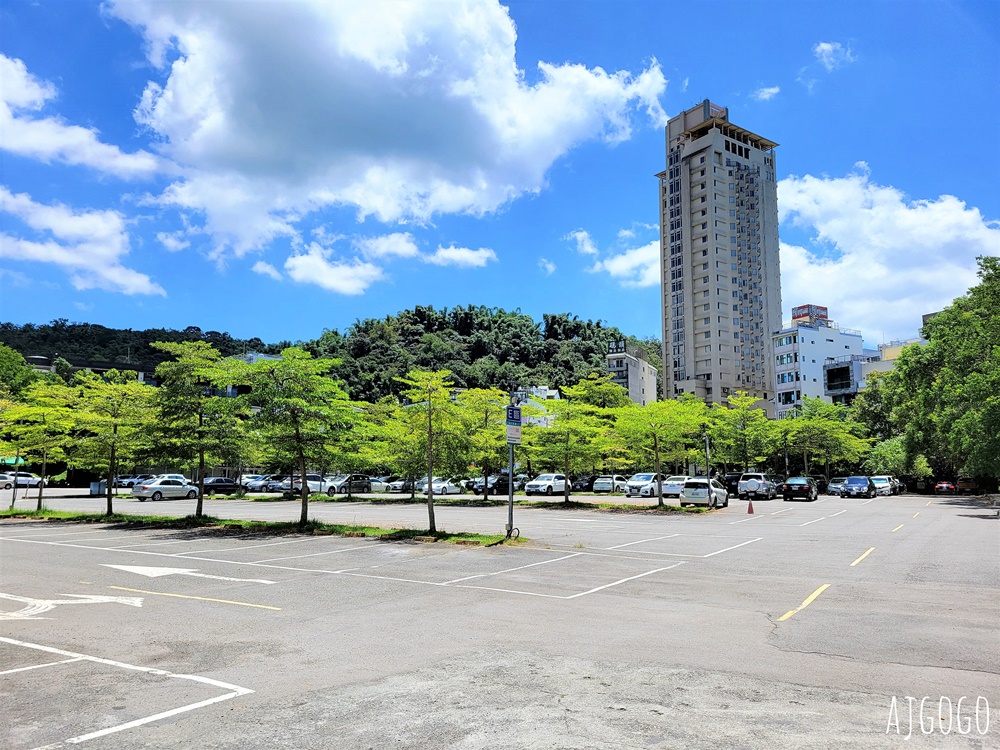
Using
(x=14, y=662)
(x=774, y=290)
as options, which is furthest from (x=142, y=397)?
(x=774, y=290)

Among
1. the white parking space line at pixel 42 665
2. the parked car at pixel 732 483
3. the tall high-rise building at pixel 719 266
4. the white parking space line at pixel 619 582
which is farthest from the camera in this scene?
the tall high-rise building at pixel 719 266

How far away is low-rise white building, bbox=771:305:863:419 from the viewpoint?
10475 cm

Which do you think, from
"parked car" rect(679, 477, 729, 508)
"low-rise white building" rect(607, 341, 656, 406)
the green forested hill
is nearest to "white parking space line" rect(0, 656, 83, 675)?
"parked car" rect(679, 477, 729, 508)

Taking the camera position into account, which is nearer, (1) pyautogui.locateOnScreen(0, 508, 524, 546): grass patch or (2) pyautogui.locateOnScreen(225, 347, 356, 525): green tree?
(1) pyautogui.locateOnScreen(0, 508, 524, 546): grass patch

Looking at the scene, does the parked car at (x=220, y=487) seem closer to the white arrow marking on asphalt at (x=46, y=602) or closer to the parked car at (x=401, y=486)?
the parked car at (x=401, y=486)

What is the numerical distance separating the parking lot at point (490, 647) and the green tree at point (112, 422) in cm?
1051

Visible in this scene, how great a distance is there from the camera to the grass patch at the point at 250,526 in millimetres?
19891

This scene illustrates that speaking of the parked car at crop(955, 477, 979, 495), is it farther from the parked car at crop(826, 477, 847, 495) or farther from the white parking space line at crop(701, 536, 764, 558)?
the white parking space line at crop(701, 536, 764, 558)

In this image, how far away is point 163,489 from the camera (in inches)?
1800

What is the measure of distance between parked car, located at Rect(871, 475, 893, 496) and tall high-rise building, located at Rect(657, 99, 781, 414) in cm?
5009

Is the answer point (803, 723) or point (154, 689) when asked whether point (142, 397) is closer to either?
point (154, 689)

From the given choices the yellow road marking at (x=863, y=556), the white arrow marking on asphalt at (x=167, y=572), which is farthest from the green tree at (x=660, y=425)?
the white arrow marking on asphalt at (x=167, y=572)

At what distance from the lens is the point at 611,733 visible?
5.06 m

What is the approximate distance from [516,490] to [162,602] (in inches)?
1993
